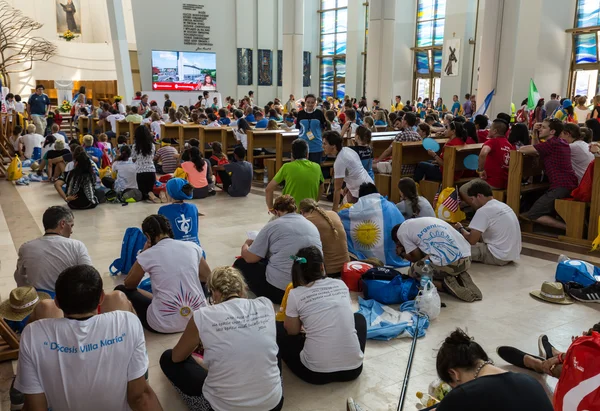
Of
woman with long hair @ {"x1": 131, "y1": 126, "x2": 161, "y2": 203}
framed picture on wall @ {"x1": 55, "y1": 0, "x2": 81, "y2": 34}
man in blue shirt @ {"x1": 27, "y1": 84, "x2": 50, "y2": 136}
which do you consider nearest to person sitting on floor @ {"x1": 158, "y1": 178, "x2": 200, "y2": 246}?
woman with long hair @ {"x1": 131, "y1": 126, "x2": 161, "y2": 203}

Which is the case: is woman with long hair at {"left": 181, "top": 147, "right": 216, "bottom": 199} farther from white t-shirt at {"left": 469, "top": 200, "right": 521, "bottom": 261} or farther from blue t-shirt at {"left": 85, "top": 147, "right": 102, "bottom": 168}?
white t-shirt at {"left": 469, "top": 200, "right": 521, "bottom": 261}

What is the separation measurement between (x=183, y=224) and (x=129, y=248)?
638mm

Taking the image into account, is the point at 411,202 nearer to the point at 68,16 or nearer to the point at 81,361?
the point at 81,361

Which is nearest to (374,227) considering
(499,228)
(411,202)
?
(411,202)

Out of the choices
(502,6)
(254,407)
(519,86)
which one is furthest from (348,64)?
(254,407)

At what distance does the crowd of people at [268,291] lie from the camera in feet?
7.58

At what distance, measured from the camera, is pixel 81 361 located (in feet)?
7.59

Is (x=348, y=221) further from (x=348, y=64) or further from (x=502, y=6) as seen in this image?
(x=348, y=64)

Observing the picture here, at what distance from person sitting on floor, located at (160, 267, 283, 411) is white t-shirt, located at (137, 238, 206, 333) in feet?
3.06

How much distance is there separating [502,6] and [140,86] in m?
16.0

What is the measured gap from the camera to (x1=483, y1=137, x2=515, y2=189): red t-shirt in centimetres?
717

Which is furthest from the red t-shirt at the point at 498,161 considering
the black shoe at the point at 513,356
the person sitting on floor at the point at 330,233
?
the black shoe at the point at 513,356

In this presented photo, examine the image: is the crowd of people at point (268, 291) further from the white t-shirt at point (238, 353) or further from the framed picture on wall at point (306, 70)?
the framed picture on wall at point (306, 70)

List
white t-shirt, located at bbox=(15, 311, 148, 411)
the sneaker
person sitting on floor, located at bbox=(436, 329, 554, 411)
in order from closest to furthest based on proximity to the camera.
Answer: person sitting on floor, located at bbox=(436, 329, 554, 411) → white t-shirt, located at bbox=(15, 311, 148, 411) → the sneaker
